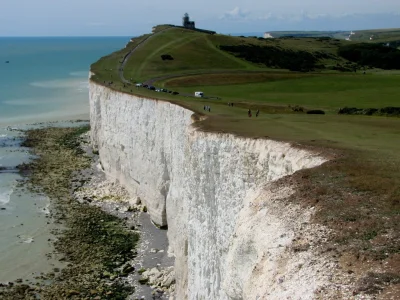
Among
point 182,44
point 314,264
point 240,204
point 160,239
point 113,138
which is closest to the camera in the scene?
point 314,264

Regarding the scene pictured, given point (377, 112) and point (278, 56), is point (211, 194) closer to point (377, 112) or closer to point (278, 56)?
point (377, 112)

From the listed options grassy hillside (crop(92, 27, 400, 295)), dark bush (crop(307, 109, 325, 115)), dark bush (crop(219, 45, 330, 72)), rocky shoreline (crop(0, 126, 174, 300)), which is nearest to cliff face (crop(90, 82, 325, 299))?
grassy hillside (crop(92, 27, 400, 295))

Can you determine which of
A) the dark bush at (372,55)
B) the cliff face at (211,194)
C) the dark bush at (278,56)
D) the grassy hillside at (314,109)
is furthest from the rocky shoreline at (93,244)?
the dark bush at (372,55)

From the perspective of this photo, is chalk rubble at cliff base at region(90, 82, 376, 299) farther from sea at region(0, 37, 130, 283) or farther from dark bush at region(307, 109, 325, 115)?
dark bush at region(307, 109, 325, 115)

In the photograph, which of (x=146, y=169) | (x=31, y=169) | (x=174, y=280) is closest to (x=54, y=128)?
(x=31, y=169)

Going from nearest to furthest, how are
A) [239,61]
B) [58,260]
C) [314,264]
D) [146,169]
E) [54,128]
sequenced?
[314,264] → [58,260] → [146,169] → [54,128] → [239,61]

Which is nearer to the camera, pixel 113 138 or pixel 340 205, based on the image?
pixel 340 205

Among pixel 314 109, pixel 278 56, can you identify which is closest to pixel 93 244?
pixel 314 109

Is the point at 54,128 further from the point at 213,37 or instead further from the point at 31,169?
the point at 213,37
